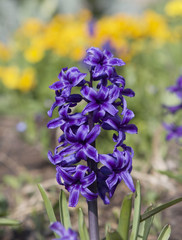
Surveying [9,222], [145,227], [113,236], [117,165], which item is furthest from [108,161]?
[9,222]

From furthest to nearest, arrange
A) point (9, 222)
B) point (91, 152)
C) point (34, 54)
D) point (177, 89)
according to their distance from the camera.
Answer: point (34, 54), point (177, 89), point (9, 222), point (91, 152)

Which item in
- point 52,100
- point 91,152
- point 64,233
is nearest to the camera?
point 64,233

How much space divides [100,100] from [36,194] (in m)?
1.81

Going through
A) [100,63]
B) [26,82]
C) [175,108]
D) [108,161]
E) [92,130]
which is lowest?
[108,161]

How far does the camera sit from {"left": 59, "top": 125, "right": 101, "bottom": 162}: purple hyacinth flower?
138 cm

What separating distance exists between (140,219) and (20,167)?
2.69m

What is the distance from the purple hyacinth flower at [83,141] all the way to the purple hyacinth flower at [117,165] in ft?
0.17

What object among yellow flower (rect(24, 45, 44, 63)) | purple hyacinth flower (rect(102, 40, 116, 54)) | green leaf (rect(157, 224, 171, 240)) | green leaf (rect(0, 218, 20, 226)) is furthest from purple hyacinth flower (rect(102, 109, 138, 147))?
yellow flower (rect(24, 45, 44, 63))

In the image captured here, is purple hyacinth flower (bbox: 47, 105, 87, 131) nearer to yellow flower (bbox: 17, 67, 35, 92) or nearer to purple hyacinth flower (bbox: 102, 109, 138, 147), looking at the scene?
purple hyacinth flower (bbox: 102, 109, 138, 147)

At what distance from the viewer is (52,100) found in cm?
506

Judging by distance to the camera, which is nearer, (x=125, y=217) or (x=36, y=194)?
(x=125, y=217)

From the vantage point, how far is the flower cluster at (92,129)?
140 cm

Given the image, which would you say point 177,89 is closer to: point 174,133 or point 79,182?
point 174,133

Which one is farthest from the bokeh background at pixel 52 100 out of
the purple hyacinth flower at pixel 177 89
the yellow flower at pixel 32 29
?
the purple hyacinth flower at pixel 177 89
